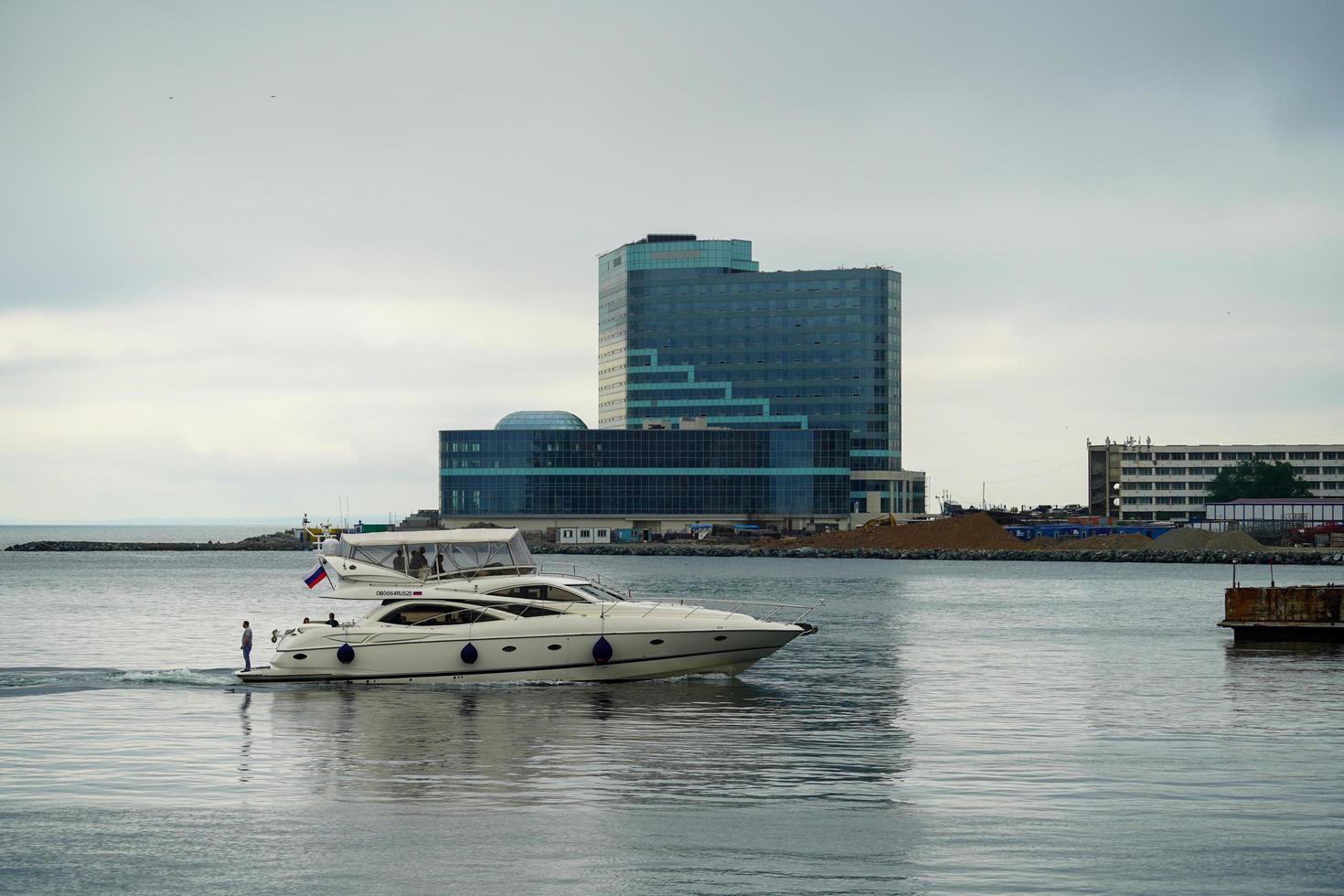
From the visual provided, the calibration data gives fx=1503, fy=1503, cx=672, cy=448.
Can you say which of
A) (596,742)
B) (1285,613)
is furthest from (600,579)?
(1285,613)

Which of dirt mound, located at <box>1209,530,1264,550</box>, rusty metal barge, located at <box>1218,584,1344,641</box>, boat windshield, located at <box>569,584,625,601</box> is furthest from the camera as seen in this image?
dirt mound, located at <box>1209,530,1264,550</box>

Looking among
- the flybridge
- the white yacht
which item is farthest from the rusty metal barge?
the flybridge

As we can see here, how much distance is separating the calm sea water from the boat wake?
0.21 m

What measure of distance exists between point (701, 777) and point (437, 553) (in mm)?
20503

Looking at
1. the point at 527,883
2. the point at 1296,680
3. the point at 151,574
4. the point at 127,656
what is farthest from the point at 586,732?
the point at 151,574

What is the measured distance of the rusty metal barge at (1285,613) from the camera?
6078 centimetres

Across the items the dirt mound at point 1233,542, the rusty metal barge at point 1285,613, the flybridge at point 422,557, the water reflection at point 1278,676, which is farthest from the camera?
the dirt mound at point 1233,542

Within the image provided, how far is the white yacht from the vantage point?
139 feet

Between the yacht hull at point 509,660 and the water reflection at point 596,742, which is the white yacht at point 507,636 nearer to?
the yacht hull at point 509,660

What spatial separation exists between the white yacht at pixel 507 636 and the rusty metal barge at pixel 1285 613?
25.9 metres

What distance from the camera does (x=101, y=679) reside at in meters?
46.2

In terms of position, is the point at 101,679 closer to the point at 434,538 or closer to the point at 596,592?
the point at 434,538

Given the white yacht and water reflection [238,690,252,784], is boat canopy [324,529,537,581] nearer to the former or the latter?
the white yacht

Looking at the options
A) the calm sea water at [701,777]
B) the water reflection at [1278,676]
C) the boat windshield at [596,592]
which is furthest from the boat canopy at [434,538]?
the water reflection at [1278,676]
